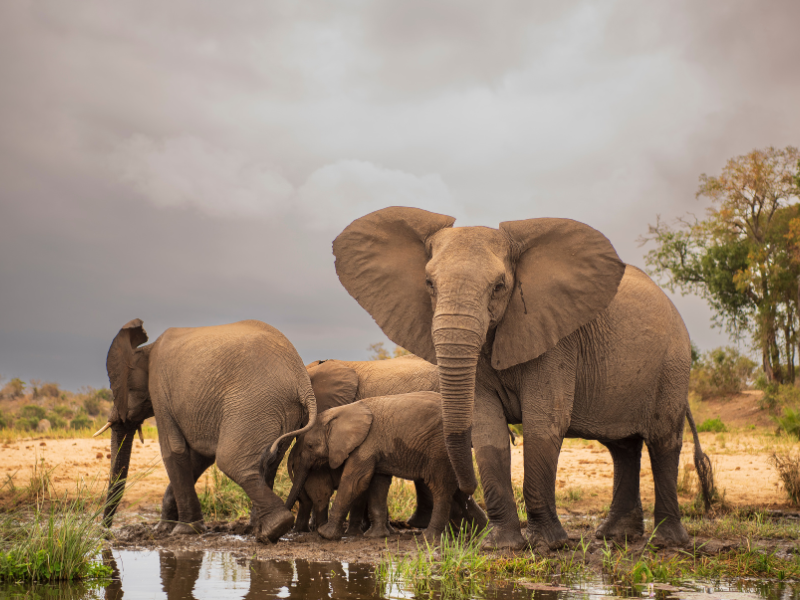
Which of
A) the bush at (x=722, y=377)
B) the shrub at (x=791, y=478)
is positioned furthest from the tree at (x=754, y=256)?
the shrub at (x=791, y=478)

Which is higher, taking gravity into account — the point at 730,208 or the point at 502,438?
the point at 730,208

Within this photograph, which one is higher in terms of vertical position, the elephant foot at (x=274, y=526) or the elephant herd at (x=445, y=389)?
the elephant herd at (x=445, y=389)

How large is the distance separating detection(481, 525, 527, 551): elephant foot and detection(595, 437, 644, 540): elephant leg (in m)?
1.83

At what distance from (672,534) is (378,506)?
283 cm

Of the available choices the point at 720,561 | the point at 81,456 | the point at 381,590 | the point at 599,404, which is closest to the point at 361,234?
the point at 599,404

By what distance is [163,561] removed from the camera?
654 centimetres

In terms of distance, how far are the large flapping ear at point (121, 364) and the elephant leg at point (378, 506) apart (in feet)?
9.93

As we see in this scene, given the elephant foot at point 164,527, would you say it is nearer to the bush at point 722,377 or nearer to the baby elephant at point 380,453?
the baby elephant at point 380,453

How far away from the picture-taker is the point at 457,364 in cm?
575

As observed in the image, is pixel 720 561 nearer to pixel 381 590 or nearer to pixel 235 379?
pixel 381 590

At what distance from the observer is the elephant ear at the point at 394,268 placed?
662 centimetres

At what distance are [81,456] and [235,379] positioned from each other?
7.74 meters

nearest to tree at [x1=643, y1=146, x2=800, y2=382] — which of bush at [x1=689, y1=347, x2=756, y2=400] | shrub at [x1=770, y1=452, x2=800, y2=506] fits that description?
bush at [x1=689, y1=347, x2=756, y2=400]

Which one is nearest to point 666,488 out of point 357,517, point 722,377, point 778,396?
point 357,517
